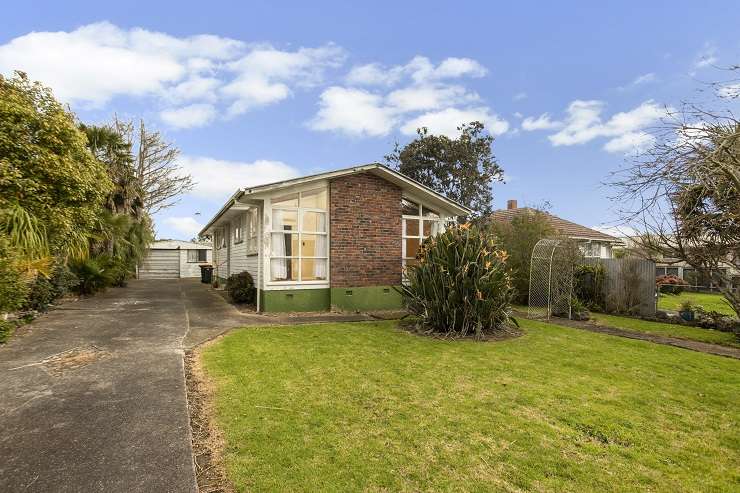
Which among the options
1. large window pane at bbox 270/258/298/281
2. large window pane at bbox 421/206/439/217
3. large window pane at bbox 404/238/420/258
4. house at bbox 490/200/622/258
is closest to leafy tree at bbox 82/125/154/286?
large window pane at bbox 270/258/298/281

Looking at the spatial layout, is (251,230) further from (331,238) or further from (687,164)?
(687,164)

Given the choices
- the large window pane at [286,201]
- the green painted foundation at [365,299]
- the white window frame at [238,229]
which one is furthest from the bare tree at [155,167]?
the green painted foundation at [365,299]

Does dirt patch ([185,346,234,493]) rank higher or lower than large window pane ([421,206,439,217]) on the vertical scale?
lower

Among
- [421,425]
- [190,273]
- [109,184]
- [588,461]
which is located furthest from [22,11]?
[190,273]

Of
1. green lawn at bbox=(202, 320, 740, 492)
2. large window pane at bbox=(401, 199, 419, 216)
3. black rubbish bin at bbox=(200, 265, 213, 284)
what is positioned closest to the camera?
green lawn at bbox=(202, 320, 740, 492)

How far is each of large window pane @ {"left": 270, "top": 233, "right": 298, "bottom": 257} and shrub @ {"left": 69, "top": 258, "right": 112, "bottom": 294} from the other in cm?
750

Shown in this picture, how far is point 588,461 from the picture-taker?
3.38 metres

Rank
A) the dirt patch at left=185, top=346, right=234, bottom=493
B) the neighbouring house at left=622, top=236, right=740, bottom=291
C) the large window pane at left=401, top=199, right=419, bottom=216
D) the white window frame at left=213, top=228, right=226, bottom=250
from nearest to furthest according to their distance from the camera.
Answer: the dirt patch at left=185, top=346, right=234, bottom=493
the neighbouring house at left=622, top=236, right=740, bottom=291
the large window pane at left=401, top=199, right=419, bottom=216
the white window frame at left=213, top=228, right=226, bottom=250

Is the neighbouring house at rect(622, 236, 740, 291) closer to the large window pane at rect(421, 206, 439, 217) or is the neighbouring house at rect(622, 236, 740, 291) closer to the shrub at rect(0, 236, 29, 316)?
the large window pane at rect(421, 206, 439, 217)

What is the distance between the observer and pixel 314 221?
458 inches

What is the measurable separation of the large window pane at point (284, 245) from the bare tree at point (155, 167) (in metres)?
20.9

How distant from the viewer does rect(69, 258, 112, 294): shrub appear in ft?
45.7

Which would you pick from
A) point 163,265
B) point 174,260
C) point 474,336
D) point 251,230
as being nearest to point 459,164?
point 251,230

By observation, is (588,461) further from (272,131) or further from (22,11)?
(272,131)
